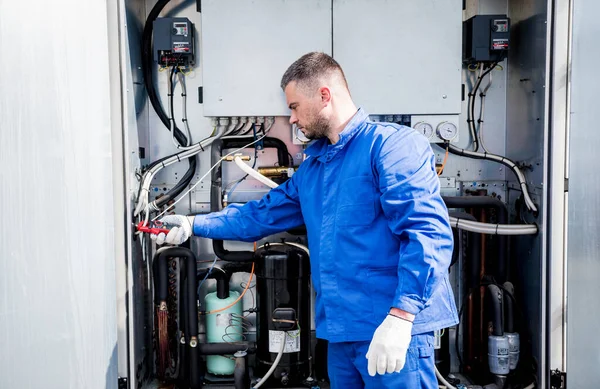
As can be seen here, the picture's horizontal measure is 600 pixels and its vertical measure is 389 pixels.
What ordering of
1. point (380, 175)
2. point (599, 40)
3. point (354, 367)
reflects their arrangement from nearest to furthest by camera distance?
point (380, 175)
point (354, 367)
point (599, 40)

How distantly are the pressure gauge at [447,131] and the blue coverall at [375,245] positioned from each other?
2.57 ft

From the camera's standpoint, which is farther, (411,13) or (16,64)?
(411,13)

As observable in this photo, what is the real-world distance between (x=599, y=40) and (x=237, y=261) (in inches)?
72.8

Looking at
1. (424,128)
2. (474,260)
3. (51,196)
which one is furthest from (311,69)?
(474,260)

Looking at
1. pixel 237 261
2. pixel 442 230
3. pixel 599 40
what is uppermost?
pixel 599 40

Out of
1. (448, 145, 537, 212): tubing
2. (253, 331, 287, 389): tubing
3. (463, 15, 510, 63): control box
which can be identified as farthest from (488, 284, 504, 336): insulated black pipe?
(463, 15, 510, 63): control box

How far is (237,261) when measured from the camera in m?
2.76

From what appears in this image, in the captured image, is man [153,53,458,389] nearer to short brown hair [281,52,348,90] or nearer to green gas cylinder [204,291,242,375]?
short brown hair [281,52,348,90]

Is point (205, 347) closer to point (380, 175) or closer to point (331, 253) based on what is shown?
point (331, 253)

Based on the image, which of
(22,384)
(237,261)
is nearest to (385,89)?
(237,261)

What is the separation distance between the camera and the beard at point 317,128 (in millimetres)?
2072

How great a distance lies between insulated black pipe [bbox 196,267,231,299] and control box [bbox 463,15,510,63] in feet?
5.29

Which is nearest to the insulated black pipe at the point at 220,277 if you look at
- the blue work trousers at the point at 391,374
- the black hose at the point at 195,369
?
the black hose at the point at 195,369

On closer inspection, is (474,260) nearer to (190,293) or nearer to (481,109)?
(481,109)
